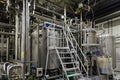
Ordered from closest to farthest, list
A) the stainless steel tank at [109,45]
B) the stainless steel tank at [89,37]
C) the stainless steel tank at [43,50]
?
the stainless steel tank at [43,50] < the stainless steel tank at [89,37] < the stainless steel tank at [109,45]

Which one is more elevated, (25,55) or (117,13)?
(117,13)

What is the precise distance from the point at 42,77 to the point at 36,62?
54 centimetres

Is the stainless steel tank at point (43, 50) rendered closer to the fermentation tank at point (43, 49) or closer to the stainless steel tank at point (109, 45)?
the fermentation tank at point (43, 49)

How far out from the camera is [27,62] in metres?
3.55

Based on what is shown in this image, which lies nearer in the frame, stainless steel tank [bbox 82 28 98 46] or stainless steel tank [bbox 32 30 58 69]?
stainless steel tank [bbox 32 30 58 69]

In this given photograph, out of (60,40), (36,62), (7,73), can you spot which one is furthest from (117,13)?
(7,73)

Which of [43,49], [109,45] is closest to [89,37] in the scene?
[109,45]

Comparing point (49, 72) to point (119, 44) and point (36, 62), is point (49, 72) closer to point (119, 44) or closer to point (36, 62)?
point (36, 62)

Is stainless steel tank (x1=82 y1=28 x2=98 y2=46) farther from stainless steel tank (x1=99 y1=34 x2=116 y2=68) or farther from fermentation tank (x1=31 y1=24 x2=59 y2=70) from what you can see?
fermentation tank (x1=31 y1=24 x2=59 y2=70)

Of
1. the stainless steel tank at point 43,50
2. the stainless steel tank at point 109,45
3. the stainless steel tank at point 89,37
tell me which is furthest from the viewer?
the stainless steel tank at point 109,45

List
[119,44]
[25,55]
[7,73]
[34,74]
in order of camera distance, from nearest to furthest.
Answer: [7,73]
[25,55]
[34,74]
[119,44]

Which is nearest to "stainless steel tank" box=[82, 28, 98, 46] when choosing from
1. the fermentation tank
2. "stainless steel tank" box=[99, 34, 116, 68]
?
"stainless steel tank" box=[99, 34, 116, 68]

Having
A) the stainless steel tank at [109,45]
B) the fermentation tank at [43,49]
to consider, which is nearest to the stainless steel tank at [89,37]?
the stainless steel tank at [109,45]

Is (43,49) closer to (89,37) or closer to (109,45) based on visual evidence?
(89,37)
